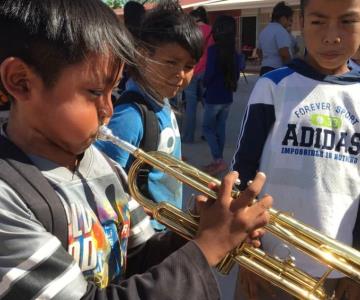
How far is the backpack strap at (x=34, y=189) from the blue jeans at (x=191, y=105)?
5.09 metres

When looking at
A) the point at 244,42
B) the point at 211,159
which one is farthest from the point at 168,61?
the point at 244,42

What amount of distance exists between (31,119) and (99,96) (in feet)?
0.51

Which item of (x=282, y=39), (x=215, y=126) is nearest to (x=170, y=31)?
(x=215, y=126)

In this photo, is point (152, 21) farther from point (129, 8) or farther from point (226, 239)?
point (129, 8)

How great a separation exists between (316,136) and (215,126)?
3739 mm

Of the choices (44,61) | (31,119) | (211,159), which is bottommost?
(211,159)

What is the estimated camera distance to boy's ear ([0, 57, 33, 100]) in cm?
99

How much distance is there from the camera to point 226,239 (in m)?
1.05

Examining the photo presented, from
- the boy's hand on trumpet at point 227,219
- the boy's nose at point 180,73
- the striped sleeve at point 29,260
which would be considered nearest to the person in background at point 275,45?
the boy's nose at point 180,73

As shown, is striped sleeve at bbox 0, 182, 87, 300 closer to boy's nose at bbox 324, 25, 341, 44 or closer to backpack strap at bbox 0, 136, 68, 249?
backpack strap at bbox 0, 136, 68, 249

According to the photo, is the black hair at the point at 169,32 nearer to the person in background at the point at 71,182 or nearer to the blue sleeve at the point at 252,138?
the blue sleeve at the point at 252,138

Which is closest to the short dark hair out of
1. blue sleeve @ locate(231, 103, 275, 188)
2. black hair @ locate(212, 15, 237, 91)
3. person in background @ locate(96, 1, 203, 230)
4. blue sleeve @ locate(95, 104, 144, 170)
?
person in background @ locate(96, 1, 203, 230)

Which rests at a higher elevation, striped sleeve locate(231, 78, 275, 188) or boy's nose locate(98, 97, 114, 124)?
boy's nose locate(98, 97, 114, 124)

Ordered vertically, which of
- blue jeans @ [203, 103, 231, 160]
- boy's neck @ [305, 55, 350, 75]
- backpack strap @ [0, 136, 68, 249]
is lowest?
blue jeans @ [203, 103, 231, 160]
